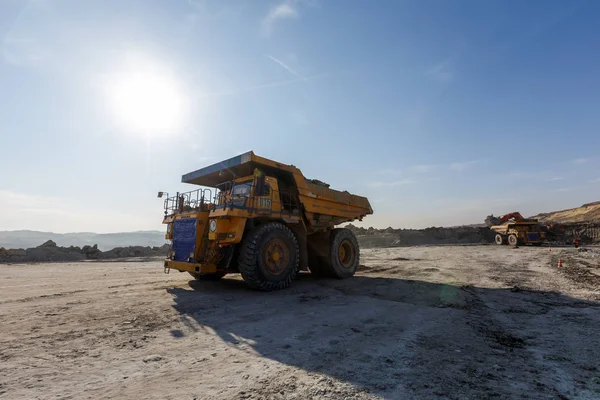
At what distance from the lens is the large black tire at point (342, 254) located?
9867 millimetres

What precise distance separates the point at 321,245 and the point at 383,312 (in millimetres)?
4737

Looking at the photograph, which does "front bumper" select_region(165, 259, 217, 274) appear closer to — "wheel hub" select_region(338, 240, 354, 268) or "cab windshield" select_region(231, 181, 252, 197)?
"cab windshield" select_region(231, 181, 252, 197)

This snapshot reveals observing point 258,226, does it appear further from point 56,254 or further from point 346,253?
point 56,254

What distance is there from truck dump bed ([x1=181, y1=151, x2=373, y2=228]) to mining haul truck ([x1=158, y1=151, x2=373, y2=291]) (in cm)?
3

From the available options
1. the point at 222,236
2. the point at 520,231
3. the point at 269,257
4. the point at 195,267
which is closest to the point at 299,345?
the point at 269,257

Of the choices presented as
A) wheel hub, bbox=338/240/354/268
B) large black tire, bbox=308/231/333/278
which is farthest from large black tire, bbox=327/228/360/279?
large black tire, bbox=308/231/333/278

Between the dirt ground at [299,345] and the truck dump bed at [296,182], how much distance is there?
3225 mm

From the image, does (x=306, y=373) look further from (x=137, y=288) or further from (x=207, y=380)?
(x=137, y=288)

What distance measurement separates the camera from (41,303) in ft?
19.9

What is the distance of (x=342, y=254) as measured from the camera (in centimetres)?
1071

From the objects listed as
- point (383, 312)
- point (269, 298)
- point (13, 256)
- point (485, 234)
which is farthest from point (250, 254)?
point (485, 234)

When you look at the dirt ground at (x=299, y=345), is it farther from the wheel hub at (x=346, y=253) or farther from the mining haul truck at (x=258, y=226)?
the wheel hub at (x=346, y=253)

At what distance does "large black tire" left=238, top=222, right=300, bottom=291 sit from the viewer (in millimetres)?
7109

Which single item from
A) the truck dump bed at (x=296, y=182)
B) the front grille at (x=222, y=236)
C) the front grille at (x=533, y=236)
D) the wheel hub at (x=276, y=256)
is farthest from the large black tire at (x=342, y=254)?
the front grille at (x=533, y=236)
